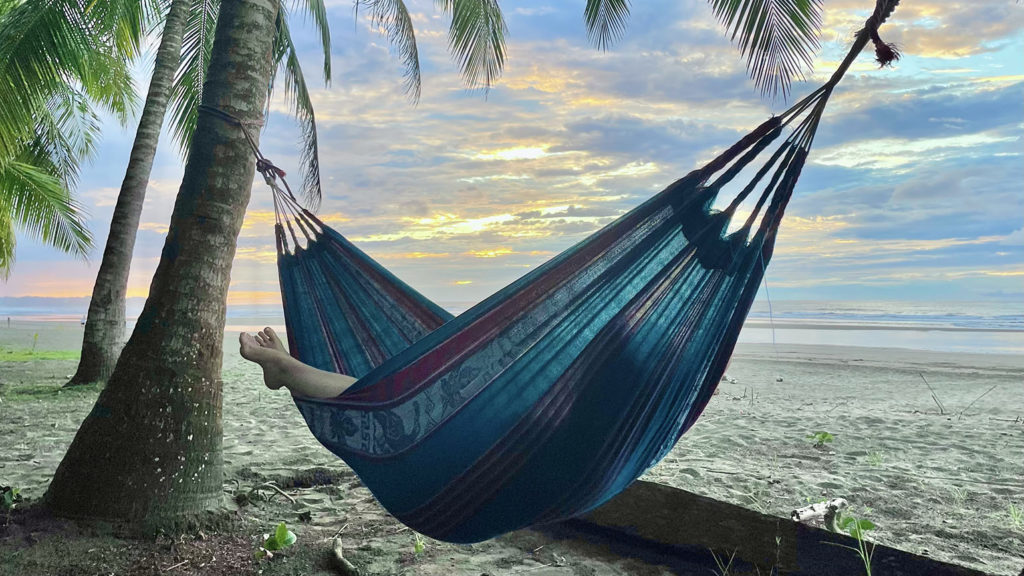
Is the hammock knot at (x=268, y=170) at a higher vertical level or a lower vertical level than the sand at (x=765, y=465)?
higher

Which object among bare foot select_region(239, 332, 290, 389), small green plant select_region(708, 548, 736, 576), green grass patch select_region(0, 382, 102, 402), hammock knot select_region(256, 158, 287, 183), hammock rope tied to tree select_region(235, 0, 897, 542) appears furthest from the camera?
green grass patch select_region(0, 382, 102, 402)

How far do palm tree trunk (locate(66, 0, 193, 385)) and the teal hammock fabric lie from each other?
3438 millimetres

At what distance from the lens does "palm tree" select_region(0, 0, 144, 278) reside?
3538 millimetres

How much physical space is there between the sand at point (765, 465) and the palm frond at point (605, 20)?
2279 millimetres

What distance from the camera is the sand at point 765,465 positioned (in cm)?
161

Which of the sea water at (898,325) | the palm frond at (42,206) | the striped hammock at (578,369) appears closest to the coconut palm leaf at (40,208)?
the palm frond at (42,206)

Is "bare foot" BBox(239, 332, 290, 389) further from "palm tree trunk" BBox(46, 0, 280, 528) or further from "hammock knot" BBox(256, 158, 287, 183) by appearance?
"hammock knot" BBox(256, 158, 287, 183)

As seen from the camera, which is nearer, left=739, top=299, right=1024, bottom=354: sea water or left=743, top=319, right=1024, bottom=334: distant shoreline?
left=739, top=299, right=1024, bottom=354: sea water

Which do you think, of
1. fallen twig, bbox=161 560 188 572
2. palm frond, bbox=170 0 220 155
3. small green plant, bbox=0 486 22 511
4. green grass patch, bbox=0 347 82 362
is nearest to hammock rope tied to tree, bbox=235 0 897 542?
fallen twig, bbox=161 560 188 572

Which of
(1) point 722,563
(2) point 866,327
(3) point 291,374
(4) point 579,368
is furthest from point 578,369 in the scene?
(2) point 866,327

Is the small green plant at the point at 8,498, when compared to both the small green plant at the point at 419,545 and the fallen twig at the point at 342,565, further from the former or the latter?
the small green plant at the point at 419,545

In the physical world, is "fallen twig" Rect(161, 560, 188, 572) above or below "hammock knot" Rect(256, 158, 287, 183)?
below

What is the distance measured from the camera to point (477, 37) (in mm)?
4535

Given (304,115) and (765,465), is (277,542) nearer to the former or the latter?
(765,465)
